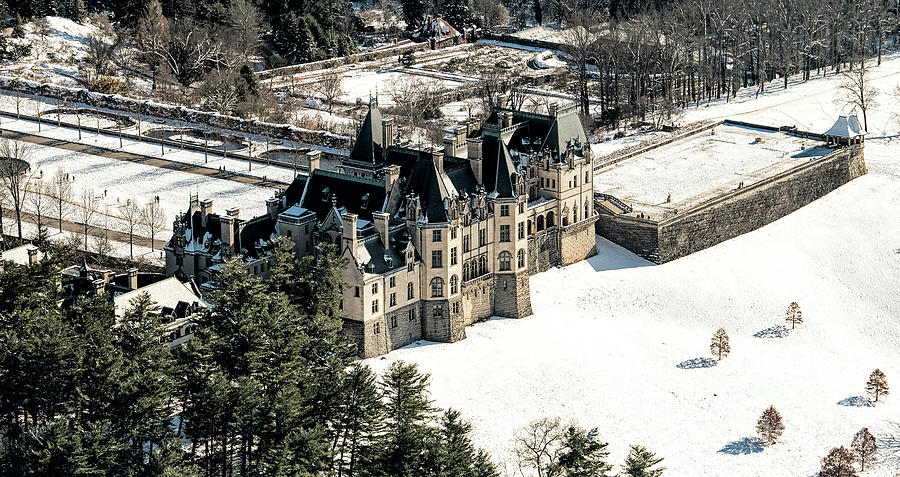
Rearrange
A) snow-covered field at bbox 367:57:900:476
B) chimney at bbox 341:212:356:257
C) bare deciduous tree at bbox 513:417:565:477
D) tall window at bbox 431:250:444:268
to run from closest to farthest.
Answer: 1. bare deciduous tree at bbox 513:417:565:477
2. snow-covered field at bbox 367:57:900:476
3. chimney at bbox 341:212:356:257
4. tall window at bbox 431:250:444:268

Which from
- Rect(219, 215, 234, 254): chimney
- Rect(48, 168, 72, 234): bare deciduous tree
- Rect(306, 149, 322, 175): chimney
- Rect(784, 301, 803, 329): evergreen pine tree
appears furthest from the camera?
Rect(48, 168, 72, 234): bare deciduous tree

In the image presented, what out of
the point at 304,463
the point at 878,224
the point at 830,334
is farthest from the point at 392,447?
the point at 878,224

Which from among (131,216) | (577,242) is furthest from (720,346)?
(131,216)

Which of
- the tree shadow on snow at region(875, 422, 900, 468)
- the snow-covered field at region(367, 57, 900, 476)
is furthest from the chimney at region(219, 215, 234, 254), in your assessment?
the tree shadow on snow at region(875, 422, 900, 468)

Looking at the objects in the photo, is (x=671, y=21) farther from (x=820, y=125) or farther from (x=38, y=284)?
(x=38, y=284)

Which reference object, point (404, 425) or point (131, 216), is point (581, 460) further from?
point (131, 216)

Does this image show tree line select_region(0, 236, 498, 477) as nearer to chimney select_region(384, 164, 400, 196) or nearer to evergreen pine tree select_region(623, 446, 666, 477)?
evergreen pine tree select_region(623, 446, 666, 477)
